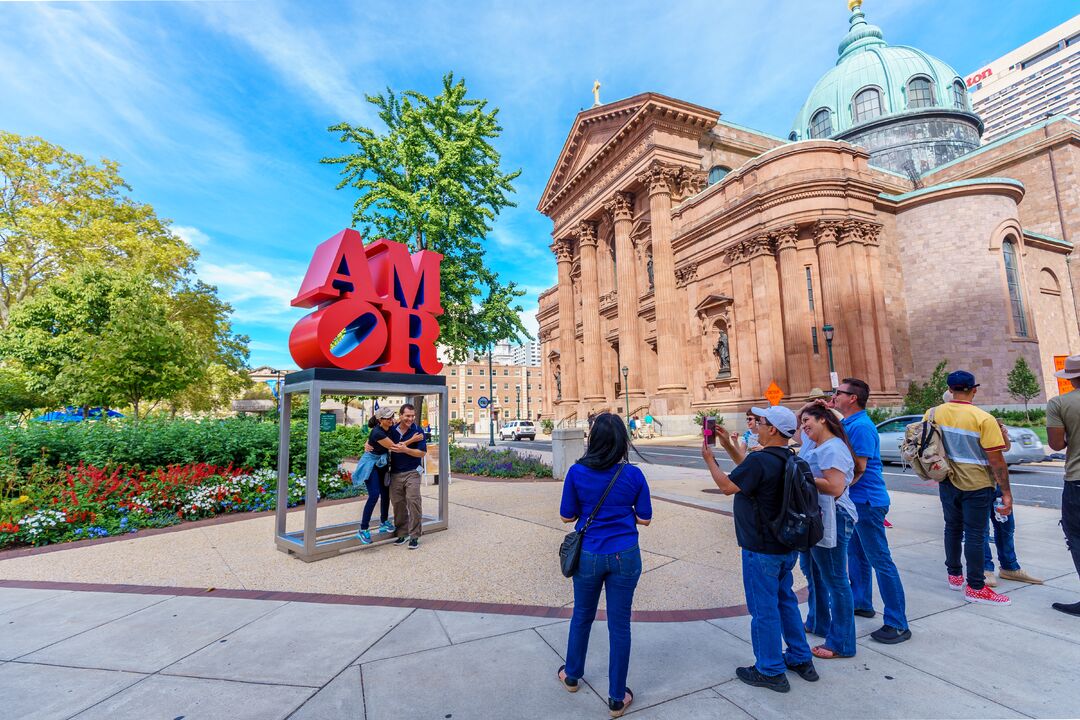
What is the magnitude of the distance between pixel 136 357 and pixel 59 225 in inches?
562

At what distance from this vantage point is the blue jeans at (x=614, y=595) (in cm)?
299

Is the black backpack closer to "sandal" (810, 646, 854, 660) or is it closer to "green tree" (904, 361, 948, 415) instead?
"sandal" (810, 646, 854, 660)

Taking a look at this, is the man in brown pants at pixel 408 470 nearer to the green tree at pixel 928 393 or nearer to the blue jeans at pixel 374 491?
the blue jeans at pixel 374 491

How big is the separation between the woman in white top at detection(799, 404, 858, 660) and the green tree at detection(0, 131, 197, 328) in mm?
31643

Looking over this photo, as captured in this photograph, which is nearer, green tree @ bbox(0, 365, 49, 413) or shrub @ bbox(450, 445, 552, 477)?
shrub @ bbox(450, 445, 552, 477)

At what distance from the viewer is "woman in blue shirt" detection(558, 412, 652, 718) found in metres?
3.02

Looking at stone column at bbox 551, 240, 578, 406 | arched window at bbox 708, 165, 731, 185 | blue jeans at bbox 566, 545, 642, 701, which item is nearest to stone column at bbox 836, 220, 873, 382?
arched window at bbox 708, 165, 731, 185

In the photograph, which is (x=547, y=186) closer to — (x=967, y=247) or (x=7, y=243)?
(x=967, y=247)

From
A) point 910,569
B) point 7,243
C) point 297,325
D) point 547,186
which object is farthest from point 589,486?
point 547,186

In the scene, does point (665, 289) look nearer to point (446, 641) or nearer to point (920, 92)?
point (920, 92)

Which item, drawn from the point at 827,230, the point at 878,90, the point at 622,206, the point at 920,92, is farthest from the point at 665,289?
the point at 920,92

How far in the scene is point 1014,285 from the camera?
1172 inches

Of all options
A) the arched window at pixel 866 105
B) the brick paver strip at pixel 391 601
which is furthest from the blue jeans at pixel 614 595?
the arched window at pixel 866 105

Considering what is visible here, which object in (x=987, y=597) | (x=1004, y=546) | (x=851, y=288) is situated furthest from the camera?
(x=851, y=288)
